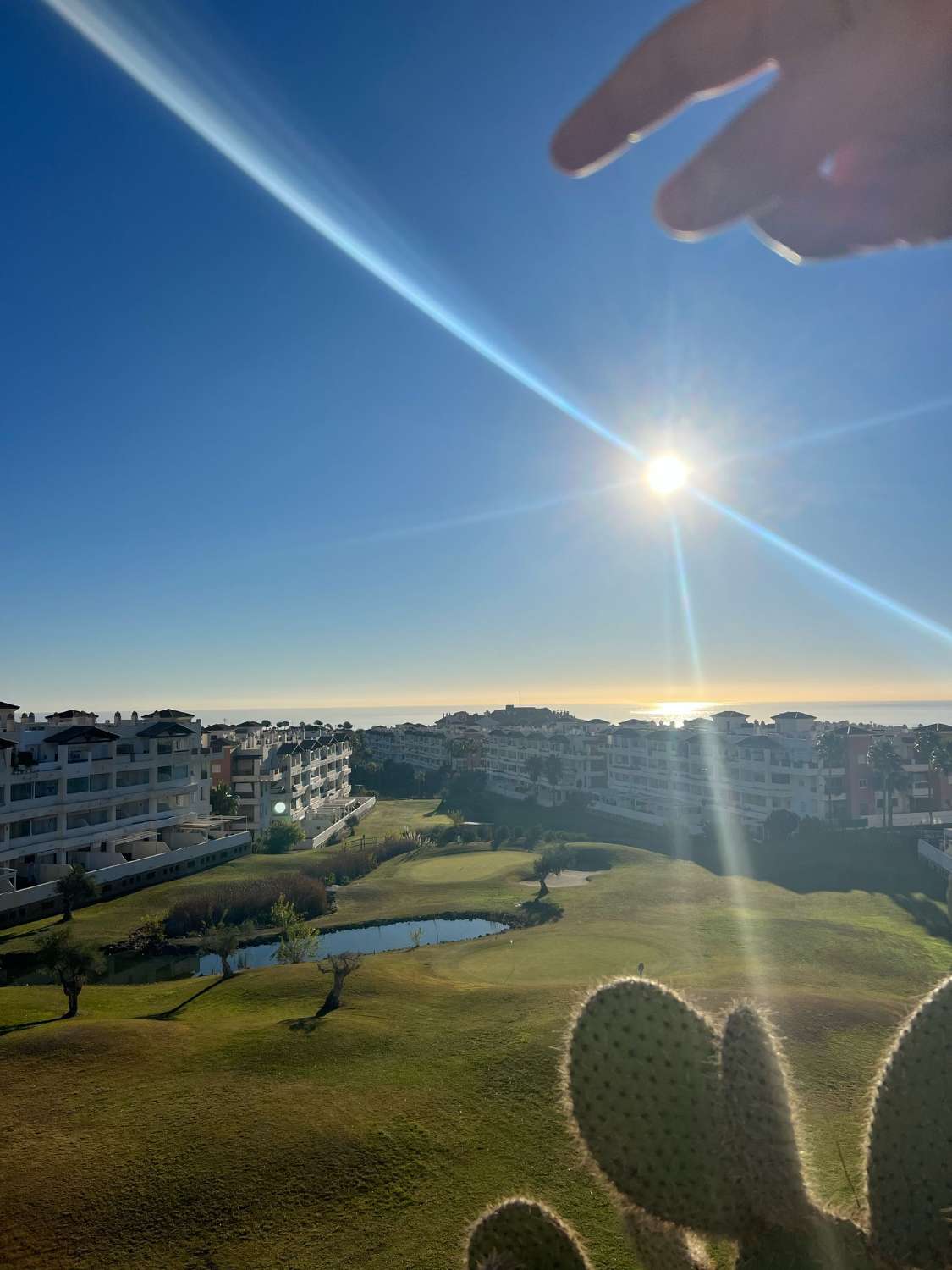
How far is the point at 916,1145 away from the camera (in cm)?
364

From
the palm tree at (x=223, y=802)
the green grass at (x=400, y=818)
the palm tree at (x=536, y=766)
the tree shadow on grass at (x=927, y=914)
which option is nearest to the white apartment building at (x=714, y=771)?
the palm tree at (x=536, y=766)

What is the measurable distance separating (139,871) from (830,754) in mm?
46748

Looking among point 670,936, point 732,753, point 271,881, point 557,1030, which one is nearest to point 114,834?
point 271,881

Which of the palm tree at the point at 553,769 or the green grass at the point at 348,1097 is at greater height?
the palm tree at the point at 553,769

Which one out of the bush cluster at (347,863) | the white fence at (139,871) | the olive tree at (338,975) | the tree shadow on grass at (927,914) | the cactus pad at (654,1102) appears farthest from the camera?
the bush cluster at (347,863)

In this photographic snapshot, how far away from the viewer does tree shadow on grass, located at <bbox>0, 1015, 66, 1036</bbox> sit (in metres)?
18.1

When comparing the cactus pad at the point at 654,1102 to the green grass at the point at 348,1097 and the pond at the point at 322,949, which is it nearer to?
the green grass at the point at 348,1097

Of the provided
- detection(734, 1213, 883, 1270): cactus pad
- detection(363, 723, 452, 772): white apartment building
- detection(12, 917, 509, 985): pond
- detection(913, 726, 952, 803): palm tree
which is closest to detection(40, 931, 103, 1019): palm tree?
detection(12, 917, 509, 985): pond

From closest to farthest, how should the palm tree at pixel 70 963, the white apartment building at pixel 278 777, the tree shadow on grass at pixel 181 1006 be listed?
1. the tree shadow on grass at pixel 181 1006
2. the palm tree at pixel 70 963
3. the white apartment building at pixel 278 777

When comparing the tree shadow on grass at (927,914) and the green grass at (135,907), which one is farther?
the green grass at (135,907)

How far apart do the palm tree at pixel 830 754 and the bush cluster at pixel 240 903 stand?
3676 centimetres

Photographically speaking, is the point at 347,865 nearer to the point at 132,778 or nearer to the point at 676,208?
the point at 132,778

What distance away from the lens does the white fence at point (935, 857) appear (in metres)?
38.8

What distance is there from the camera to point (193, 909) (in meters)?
33.3
